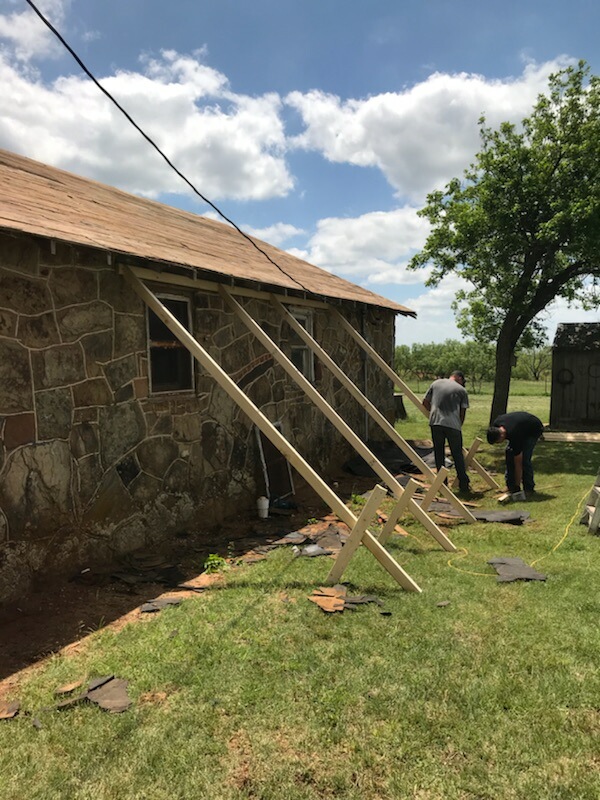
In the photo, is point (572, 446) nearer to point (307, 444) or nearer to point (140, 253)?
point (307, 444)

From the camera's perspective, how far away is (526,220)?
11938 millimetres

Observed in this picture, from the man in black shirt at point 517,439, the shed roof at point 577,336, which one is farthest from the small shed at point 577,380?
the man in black shirt at point 517,439

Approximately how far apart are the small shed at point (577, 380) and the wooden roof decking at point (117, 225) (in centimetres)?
980

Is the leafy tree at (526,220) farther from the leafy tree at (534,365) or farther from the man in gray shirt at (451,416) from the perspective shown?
the leafy tree at (534,365)

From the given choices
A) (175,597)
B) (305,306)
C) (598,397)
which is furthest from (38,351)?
(598,397)

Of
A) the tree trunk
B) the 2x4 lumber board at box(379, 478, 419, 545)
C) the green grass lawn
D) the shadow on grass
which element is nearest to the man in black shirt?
the shadow on grass

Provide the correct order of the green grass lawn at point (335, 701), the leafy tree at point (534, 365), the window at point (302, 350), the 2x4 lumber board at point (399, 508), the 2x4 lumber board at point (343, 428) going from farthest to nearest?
the leafy tree at point (534, 365) < the window at point (302, 350) < the 2x4 lumber board at point (343, 428) < the 2x4 lumber board at point (399, 508) < the green grass lawn at point (335, 701)

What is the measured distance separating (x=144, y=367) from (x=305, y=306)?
12.5ft

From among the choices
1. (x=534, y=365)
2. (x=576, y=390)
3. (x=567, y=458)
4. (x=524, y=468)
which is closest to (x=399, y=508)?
(x=524, y=468)

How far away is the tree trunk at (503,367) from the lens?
530 inches

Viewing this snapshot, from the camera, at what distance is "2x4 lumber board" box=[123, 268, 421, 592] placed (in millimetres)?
4625

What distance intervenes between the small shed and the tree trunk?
4.36m

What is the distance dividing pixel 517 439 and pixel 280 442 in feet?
14.8

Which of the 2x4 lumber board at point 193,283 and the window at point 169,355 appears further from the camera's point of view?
the window at point 169,355
